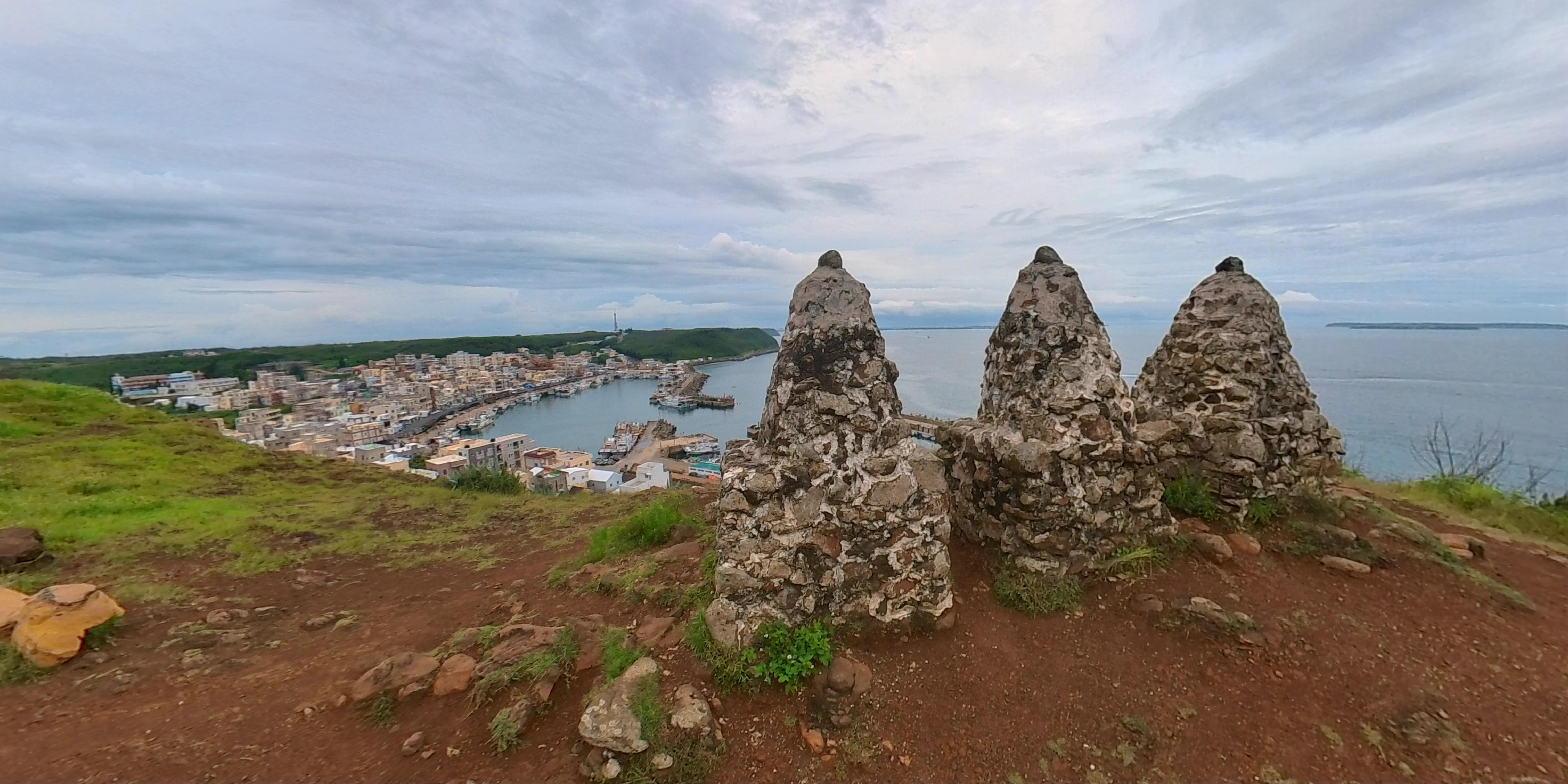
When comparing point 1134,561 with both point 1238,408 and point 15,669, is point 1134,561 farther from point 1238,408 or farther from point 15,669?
point 15,669

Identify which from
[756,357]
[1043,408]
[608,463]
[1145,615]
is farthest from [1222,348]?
[756,357]

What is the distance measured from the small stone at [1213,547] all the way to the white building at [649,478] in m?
19.5

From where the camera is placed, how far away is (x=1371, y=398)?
117 feet

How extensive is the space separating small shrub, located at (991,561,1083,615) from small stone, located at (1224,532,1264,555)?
7.06 ft

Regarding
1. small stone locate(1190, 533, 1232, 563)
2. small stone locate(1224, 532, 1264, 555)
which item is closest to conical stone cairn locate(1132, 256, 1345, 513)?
small stone locate(1224, 532, 1264, 555)

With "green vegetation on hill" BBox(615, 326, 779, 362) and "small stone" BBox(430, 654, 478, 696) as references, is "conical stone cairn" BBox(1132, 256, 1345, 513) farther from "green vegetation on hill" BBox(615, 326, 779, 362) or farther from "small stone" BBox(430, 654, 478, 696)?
"green vegetation on hill" BBox(615, 326, 779, 362)

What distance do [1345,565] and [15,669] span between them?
12914mm

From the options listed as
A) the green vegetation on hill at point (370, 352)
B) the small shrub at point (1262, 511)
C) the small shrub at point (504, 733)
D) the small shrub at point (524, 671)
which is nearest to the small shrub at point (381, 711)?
the small shrub at point (524, 671)

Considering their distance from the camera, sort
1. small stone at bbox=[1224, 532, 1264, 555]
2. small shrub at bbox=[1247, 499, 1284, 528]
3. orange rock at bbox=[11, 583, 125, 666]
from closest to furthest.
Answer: orange rock at bbox=[11, 583, 125, 666]
small stone at bbox=[1224, 532, 1264, 555]
small shrub at bbox=[1247, 499, 1284, 528]

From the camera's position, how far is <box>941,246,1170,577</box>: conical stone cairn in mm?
5551

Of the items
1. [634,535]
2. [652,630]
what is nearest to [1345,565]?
[652,630]

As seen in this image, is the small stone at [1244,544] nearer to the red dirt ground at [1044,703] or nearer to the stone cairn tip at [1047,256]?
the red dirt ground at [1044,703]

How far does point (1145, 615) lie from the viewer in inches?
203

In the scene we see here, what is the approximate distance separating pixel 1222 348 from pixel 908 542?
5.45 m
